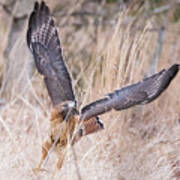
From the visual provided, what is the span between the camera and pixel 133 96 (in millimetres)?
3014

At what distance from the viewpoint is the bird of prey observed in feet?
9.82

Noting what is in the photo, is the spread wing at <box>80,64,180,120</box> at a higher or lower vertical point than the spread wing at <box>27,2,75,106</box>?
lower

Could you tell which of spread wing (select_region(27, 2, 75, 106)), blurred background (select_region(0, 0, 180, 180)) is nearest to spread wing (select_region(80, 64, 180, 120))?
blurred background (select_region(0, 0, 180, 180))

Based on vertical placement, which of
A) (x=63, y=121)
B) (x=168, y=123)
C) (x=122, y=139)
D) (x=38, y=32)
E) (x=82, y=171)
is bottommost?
(x=168, y=123)

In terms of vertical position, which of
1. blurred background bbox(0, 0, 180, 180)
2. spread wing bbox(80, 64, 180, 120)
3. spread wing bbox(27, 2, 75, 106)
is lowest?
blurred background bbox(0, 0, 180, 180)

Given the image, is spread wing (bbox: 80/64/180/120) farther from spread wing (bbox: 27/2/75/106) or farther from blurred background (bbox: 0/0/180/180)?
spread wing (bbox: 27/2/75/106)

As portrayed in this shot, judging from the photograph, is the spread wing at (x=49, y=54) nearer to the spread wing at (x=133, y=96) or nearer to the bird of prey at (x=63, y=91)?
the bird of prey at (x=63, y=91)

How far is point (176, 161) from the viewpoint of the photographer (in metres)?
3.27

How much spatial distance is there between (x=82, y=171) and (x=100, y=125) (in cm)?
39

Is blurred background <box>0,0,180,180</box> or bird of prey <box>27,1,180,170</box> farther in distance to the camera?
blurred background <box>0,0,180,180</box>

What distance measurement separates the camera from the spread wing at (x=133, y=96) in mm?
2967

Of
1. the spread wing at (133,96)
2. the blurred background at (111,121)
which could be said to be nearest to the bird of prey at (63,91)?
the spread wing at (133,96)

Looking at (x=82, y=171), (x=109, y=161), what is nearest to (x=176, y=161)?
(x=109, y=161)

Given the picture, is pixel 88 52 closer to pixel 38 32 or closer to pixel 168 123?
pixel 168 123
